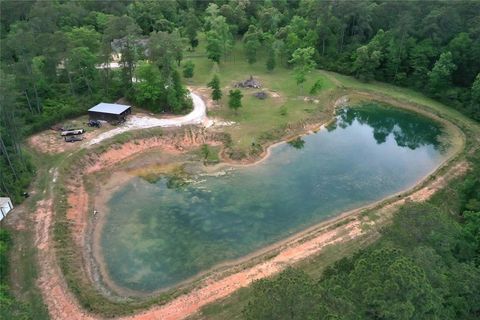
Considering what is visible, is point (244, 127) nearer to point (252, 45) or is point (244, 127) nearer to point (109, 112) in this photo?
point (109, 112)

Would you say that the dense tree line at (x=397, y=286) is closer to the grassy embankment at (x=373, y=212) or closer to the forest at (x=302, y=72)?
the forest at (x=302, y=72)

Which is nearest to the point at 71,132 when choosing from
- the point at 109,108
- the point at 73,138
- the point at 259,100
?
the point at 73,138

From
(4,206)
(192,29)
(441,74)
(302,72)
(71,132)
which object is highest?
(192,29)

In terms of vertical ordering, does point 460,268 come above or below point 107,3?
below

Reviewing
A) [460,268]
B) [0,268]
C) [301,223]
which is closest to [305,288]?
[460,268]

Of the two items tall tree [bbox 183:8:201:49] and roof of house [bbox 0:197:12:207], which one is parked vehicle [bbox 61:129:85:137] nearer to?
roof of house [bbox 0:197:12:207]

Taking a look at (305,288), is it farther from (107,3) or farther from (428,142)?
(107,3)

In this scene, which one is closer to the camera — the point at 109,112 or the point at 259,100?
the point at 109,112
